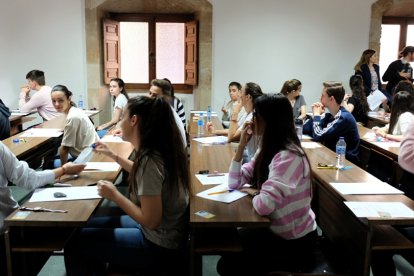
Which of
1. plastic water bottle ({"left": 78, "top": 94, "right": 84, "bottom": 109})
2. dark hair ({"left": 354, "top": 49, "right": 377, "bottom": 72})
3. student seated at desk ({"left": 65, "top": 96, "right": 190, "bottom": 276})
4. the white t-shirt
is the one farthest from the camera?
plastic water bottle ({"left": 78, "top": 94, "right": 84, "bottom": 109})

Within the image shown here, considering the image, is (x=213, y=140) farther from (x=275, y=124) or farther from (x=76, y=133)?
(x=275, y=124)

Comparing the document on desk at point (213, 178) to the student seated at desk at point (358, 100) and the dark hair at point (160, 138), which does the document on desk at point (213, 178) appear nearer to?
the dark hair at point (160, 138)

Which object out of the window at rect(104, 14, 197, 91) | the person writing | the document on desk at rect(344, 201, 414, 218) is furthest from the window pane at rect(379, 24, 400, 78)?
the document on desk at rect(344, 201, 414, 218)

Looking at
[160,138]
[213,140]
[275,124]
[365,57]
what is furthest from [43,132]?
[365,57]

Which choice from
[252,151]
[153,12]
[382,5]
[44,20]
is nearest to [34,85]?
[44,20]

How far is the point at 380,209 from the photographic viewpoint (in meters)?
2.23

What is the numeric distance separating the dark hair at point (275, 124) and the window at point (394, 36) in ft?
23.0

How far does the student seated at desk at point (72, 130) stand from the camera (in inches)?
143

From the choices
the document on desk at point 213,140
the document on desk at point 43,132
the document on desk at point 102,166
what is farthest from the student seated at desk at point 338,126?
the document on desk at point 43,132

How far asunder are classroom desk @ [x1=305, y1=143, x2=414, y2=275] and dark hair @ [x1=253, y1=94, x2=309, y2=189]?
523 millimetres

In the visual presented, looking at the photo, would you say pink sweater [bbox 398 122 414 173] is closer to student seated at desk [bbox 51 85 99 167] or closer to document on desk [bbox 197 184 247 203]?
document on desk [bbox 197 184 247 203]

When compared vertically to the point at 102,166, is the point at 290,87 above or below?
above

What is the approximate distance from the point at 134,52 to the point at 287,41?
9.44 ft

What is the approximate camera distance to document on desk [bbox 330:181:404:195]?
8.24 ft
